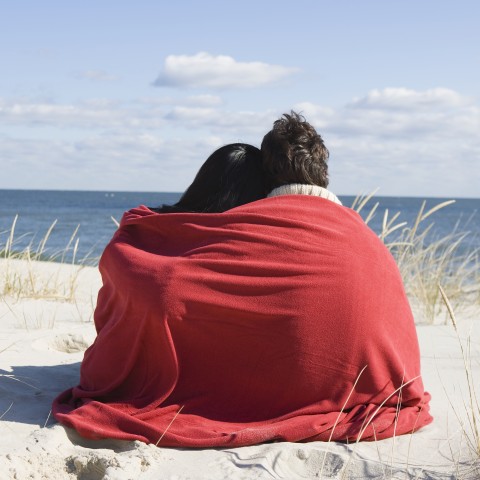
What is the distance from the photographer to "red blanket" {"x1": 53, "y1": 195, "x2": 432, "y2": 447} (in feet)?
10.1

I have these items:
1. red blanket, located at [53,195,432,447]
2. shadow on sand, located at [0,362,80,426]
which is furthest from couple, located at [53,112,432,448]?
shadow on sand, located at [0,362,80,426]

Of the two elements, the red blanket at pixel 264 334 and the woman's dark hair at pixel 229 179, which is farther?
the woman's dark hair at pixel 229 179

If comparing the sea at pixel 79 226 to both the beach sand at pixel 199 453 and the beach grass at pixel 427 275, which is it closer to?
the beach grass at pixel 427 275

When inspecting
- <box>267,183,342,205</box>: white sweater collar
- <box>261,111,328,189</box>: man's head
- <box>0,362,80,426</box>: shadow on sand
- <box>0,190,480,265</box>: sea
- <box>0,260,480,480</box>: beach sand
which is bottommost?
<box>0,190,480,265</box>: sea

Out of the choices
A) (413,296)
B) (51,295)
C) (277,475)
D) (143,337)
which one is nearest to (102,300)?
(143,337)

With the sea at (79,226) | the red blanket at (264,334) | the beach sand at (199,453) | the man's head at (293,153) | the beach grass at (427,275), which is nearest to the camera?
the beach sand at (199,453)

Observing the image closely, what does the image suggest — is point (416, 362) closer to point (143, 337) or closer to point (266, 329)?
point (266, 329)

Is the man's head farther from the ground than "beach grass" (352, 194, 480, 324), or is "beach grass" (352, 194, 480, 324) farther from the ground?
the man's head

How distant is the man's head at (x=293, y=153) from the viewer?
3270mm

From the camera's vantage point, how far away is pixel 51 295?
612cm

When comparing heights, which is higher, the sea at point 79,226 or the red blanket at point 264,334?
the red blanket at point 264,334

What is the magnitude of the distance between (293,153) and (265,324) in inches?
28.3

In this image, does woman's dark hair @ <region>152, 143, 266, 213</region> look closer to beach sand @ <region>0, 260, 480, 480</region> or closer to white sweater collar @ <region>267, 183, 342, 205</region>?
white sweater collar @ <region>267, 183, 342, 205</region>

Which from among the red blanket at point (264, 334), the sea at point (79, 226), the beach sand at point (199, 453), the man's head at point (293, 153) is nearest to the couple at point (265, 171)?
the man's head at point (293, 153)
